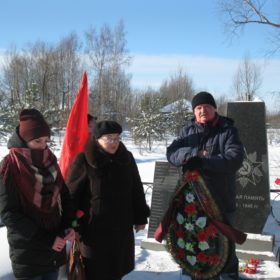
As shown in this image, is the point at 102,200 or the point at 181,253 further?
the point at 181,253

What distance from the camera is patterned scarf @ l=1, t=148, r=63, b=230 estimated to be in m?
2.34

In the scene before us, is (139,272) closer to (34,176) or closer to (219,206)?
(219,206)

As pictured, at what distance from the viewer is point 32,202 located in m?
2.38

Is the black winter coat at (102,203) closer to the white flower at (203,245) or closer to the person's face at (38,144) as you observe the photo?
the person's face at (38,144)

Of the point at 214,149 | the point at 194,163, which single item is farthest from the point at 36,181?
the point at 214,149

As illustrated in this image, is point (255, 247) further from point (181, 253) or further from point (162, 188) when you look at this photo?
point (181, 253)

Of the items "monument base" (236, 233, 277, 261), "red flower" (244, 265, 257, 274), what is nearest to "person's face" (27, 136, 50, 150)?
"red flower" (244, 265, 257, 274)

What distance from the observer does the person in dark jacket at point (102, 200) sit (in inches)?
109

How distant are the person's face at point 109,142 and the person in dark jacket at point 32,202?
426 millimetres

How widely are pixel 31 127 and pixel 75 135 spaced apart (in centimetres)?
128

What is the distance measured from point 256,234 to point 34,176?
11.5 ft

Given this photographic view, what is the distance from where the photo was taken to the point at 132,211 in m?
2.98

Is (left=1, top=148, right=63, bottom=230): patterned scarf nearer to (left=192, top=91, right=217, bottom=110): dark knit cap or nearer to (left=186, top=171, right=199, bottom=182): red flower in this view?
(left=186, top=171, right=199, bottom=182): red flower

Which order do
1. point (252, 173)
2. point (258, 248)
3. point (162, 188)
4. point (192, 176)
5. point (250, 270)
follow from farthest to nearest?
point (252, 173) → point (162, 188) → point (258, 248) → point (250, 270) → point (192, 176)
